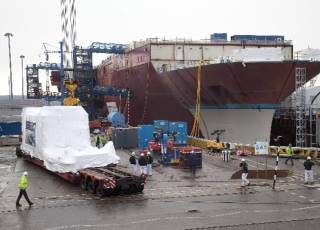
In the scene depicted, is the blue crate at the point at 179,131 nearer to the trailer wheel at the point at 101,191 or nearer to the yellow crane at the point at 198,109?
the yellow crane at the point at 198,109

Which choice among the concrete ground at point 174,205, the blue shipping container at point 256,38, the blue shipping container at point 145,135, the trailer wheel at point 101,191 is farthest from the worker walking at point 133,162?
the blue shipping container at point 256,38

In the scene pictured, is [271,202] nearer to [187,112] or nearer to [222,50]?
[187,112]

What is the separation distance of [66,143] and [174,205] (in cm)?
822

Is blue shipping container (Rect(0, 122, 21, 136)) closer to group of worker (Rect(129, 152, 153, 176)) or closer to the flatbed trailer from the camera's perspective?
group of worker (Rect(129, 152, 153, 176))

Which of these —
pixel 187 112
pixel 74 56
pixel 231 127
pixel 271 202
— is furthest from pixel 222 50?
pixel 271 202

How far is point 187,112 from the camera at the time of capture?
44.7 metres

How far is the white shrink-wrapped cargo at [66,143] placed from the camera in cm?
2097

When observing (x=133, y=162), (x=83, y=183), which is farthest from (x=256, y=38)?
(x=83, y=183)

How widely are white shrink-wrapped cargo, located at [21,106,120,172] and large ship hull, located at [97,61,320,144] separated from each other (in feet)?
49.2

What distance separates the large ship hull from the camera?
34.4 meters

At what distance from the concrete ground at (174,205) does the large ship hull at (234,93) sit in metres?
12.9

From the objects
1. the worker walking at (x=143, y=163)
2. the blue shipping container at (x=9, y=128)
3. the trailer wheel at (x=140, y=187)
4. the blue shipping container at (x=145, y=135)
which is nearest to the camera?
the trailer wheel at (x=140, y=187)

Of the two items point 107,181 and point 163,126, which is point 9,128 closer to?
point 163,126

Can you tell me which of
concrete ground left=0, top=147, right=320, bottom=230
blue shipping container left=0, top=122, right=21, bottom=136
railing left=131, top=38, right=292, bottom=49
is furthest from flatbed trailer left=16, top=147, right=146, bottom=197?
railing left=131, top=38, right=292, bottom=49
